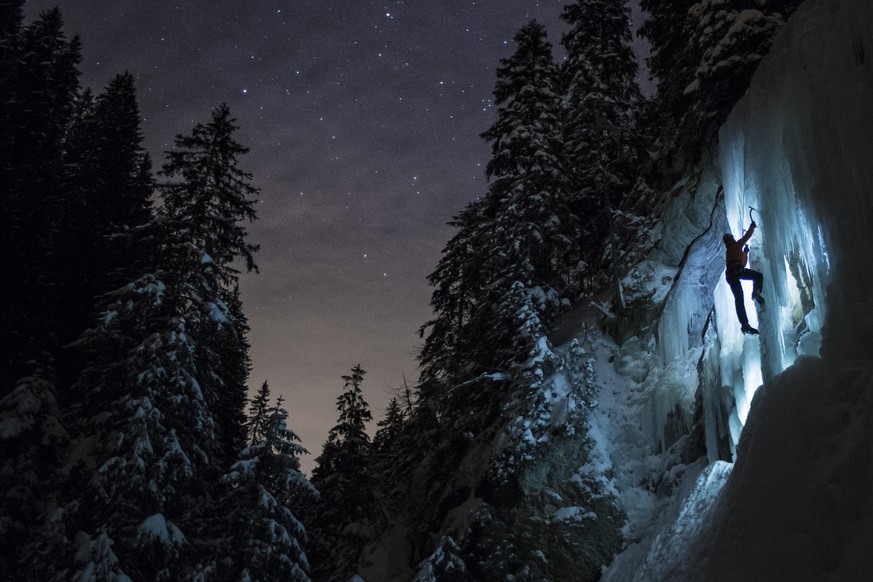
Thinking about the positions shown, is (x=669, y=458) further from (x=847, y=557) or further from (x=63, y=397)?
(x=63, y=397)

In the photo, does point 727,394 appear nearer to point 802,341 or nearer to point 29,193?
point 802,341

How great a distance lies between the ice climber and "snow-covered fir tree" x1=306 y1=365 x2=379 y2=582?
13.6m

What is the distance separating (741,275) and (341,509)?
1570 cm

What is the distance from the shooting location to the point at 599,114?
19828 millimetres

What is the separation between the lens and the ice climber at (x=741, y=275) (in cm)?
845

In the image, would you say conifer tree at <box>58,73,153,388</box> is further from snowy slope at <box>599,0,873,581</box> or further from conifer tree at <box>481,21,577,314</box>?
snowy slope at <box>599,0,873,581</box>

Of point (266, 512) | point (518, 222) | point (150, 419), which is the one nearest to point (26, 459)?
point (150, 419)

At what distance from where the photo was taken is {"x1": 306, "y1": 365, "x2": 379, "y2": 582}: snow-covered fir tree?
1880cm

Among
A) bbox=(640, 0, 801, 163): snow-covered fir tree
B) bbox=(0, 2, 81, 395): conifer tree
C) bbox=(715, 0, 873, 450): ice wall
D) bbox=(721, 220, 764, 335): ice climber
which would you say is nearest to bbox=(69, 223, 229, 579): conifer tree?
bbox=(0, 2, 81, 395): conifer tree

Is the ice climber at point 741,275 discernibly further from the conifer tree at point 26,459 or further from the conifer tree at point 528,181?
the conifer tree at point 26,459

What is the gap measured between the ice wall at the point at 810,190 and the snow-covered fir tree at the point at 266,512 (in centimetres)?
960

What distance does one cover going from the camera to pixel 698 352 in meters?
12.6

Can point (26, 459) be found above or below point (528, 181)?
below

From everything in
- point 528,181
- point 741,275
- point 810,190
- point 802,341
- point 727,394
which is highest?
point 528,181
